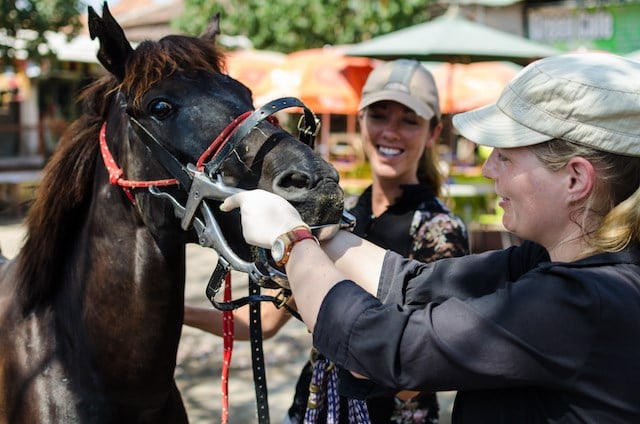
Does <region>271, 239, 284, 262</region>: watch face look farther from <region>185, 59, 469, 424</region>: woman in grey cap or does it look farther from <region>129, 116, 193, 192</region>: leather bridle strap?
<region>185, 59, 469, 424</region>: woman in grey cap

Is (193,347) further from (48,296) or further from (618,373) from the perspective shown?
(618,373)

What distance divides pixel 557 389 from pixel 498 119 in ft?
1.82

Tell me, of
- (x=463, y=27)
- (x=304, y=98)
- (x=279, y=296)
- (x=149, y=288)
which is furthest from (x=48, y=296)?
(x=304, y=98)

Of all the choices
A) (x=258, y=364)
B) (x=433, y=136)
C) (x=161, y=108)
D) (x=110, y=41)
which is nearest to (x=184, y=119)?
(x=161, y=108)

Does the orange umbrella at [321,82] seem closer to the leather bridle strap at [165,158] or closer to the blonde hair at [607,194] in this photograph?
the leather bridle strap at [165,158]

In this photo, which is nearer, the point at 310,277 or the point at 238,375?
the point at 310,277

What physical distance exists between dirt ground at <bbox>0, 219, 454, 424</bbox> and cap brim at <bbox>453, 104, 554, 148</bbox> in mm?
3399

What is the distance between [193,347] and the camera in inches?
227

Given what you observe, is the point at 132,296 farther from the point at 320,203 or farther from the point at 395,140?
the point at 395,140

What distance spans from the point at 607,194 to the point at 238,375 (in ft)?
14.0

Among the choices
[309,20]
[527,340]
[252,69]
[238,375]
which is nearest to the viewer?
[527,340]

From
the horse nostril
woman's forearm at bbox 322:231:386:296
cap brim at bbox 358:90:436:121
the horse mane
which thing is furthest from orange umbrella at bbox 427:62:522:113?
the horse nostril

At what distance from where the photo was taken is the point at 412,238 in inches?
90.7

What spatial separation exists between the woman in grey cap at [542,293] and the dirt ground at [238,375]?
132 inches
